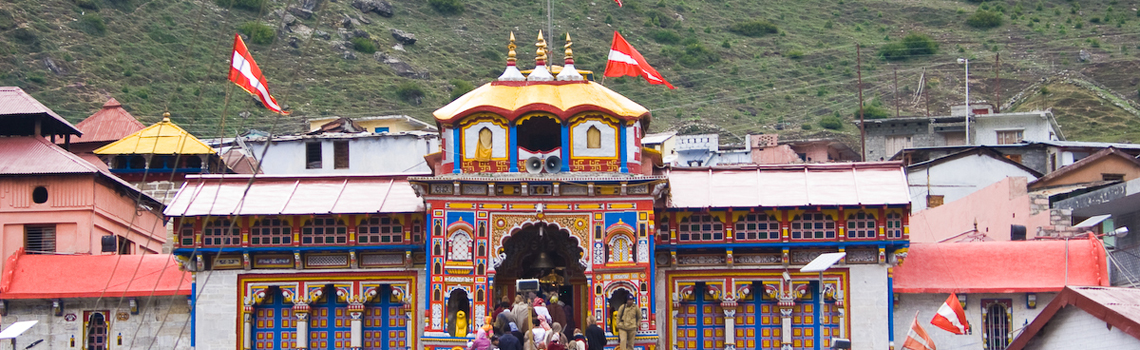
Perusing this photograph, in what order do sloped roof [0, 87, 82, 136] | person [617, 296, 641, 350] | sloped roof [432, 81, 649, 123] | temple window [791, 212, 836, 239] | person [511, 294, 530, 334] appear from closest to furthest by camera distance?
person [511, 294, 530, 334] → person [617, 296, 641, 350] → sloped roof [432, 81, 649, 123] → temple window [791, 212, 836, 239] → sloped roof [0, 87, 82, 136]

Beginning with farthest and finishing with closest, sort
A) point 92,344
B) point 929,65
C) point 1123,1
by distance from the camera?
point 1123,1
point 929,65
point 92,344

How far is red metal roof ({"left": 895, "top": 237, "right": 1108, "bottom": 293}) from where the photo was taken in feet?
124

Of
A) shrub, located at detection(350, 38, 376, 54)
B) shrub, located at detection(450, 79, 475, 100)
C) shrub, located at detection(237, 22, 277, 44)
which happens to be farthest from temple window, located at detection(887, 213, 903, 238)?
shrub, located at detection(350, 38, 376, 54)

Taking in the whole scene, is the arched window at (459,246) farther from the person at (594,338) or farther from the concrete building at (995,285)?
the concrete building at (995,285)

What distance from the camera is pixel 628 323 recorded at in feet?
117

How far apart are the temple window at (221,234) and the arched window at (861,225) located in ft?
42.3

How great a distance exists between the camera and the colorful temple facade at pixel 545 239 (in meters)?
36.1

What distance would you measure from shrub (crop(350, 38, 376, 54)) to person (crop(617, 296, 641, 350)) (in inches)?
2613

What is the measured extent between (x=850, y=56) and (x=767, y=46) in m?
6.09

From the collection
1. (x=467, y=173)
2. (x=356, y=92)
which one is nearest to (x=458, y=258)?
(x=467, y=173)

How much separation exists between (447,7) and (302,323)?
75.1 m

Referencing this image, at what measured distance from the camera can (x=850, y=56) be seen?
113062mm

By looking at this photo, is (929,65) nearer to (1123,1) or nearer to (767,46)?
(767,46)

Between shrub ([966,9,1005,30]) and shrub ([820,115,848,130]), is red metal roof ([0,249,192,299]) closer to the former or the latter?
shrub ([820,115,848,130])
